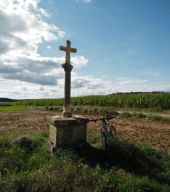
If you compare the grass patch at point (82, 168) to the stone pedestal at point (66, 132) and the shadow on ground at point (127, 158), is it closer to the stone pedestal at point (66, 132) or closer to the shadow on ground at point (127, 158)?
the shadow on ground at point (127, 158)

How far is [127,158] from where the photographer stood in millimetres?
7715

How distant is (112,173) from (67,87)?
3.04m

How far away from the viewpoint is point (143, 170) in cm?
707

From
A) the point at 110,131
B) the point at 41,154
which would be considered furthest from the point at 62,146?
the point at 110,131

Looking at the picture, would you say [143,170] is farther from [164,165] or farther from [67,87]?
[67,87]

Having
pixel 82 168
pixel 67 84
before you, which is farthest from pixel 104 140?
pixel 82 168

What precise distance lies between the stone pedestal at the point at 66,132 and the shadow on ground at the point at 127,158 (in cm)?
28

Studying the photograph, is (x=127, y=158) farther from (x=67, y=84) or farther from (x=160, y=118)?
(x=160, y=118)

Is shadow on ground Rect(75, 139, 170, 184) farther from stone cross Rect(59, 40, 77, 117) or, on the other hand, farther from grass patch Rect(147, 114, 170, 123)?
grass patch Rect(147, 114, 170, 123)

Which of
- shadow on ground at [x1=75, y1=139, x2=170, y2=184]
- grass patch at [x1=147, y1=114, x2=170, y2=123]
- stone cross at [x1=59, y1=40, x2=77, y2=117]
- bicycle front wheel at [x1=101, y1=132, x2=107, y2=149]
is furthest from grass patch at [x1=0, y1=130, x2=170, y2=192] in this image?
grass patch at [x1=147, y1=114, x2=170, y2=123]

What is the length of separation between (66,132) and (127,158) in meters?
1.77

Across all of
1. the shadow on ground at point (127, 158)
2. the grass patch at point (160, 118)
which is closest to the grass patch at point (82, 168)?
the shadow on ground at point (127, 158)

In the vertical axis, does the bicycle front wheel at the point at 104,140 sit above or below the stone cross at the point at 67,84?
below

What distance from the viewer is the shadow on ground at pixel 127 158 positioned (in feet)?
22.9
